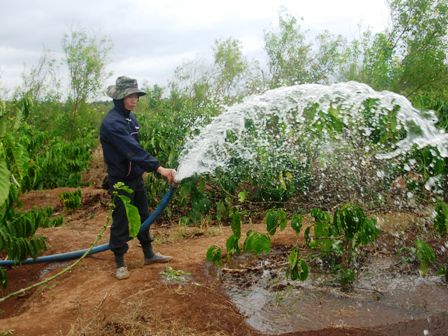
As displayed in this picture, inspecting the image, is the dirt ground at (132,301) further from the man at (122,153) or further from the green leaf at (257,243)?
the green leaf at (257,243)

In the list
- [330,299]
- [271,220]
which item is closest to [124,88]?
[271,220]

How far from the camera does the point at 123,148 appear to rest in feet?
11.9

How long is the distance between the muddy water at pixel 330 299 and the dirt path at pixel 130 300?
4.9 inches

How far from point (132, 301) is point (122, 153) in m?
1.09

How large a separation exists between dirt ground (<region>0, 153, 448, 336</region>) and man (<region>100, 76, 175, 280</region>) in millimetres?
316

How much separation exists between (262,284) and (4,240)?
179 cm

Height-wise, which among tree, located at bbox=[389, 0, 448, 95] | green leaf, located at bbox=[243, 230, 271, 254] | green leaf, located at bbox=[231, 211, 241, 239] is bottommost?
green leaf, located at bbox=[243, 230, 271, 254]

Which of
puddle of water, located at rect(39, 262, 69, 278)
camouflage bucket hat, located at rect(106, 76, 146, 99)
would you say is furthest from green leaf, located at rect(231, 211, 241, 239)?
puddle of water, located at rect(39, 262, 69, 278)

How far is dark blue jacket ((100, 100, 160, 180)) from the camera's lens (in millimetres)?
3615

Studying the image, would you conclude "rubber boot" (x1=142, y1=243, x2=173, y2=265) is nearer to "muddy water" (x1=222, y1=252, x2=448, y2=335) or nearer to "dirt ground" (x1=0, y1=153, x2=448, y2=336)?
"dirt ground" (x1=0, y1=153, x2=448, y2=336)

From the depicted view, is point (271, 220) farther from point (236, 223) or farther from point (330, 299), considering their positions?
point (330, 299)

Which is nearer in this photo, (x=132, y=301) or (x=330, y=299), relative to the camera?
(x=132, y=301)

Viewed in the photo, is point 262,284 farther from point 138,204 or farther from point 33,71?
point 33,71

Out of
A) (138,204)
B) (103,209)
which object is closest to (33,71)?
(103,209)
